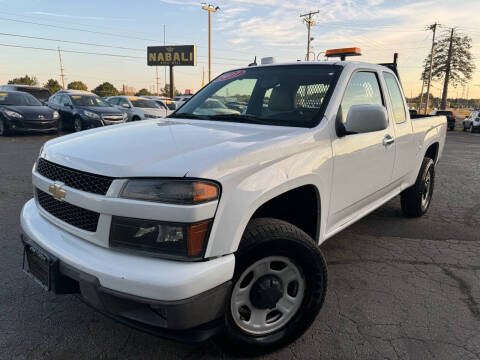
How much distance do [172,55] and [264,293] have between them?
44.1m

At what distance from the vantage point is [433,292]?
9.53 ft

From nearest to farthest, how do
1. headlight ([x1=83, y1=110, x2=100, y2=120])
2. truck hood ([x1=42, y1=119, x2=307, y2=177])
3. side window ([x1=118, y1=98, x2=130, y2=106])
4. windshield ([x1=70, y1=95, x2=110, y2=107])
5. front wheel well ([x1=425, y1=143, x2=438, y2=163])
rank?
truck hood ([x1=42, y1=119, x2=307, y2=177]) < front wheel well ([x1=425, y1=143, x2=438, y2=163]) < headlight ([x1=83, y1=110, x2=100, y2=120]) < windshield ([x1=70, y1=95, x2=110, y2=107]) < side window ([x1=118, y1=98, x2=130, y2=106])

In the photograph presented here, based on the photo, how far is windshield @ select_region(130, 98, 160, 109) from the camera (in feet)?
48.7

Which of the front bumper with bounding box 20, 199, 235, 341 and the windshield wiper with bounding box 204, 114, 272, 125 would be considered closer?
the front bumper with bounding box 20, 199, 235, 341

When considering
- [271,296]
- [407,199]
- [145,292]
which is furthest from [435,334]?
[407,199]

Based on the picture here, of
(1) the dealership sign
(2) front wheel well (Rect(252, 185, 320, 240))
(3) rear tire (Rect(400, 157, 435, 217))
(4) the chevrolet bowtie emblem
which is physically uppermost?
(1) the dealership sign

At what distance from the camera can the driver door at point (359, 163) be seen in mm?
2611

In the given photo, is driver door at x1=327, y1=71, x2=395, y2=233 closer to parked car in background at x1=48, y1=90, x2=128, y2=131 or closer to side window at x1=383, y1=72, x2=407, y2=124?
side window at x1=383, y1=72, x2=407, y2=124

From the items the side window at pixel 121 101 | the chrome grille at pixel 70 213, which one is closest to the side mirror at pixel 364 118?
the chrome grille at pixel 70 213

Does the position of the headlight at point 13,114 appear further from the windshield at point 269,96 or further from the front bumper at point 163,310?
the front bumper at point 163,310

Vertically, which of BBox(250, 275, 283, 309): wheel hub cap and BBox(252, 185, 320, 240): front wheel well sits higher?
BBox(252, 185, 320, 240): front wheel well

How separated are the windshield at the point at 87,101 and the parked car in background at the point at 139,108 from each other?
72 cm

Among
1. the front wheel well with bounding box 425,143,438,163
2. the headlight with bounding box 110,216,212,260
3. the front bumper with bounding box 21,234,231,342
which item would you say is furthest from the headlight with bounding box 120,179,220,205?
the front wheel well with bounding box 425,143,438,163

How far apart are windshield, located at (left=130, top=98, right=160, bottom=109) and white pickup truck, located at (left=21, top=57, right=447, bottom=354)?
12.5 m
